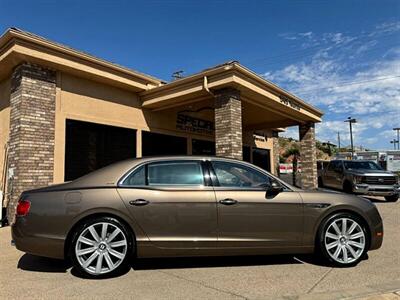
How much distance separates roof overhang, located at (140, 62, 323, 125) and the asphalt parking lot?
5.84 m

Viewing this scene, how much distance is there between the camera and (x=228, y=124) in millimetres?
10016

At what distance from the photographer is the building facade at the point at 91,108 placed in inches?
343

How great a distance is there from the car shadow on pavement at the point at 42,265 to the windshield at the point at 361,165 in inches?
525

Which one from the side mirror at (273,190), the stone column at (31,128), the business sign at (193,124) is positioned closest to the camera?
the side mirror at (273,190)

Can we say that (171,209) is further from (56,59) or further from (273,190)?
(56,59)

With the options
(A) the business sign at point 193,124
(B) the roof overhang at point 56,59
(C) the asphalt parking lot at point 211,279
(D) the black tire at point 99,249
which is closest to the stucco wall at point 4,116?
(B) the roof overhang at point 56,59

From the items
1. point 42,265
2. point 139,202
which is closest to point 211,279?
point 139,202

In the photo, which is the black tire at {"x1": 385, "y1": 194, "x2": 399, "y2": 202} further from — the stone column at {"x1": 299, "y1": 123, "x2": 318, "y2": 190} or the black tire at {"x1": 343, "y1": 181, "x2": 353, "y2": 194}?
the stone column at {"x1": 299, "y1": 123, "x2": 318, "y2": 190}

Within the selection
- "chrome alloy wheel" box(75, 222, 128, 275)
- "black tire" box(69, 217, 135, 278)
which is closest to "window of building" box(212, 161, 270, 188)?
"black tire" box(69, 217, 135, 278)

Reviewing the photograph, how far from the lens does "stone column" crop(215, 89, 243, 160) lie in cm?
1001

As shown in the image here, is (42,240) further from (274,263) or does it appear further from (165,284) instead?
(274,263)

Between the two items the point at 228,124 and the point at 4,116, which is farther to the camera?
the point at 4,116

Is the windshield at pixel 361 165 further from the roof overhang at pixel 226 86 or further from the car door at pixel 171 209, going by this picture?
the car door at pixel 171 209

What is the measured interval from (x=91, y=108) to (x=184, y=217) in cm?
681
